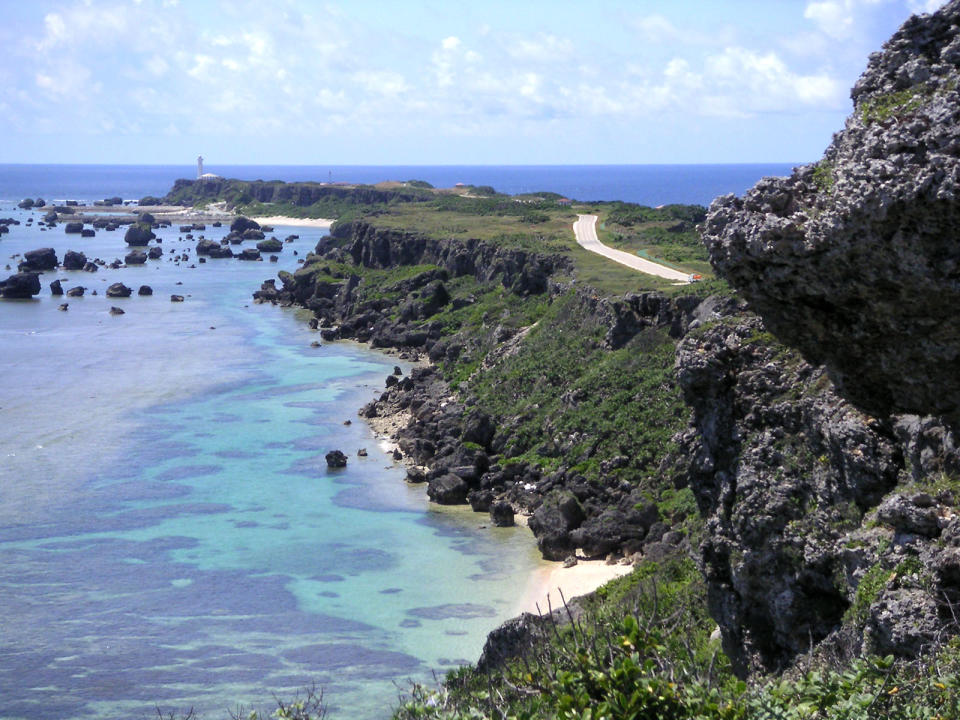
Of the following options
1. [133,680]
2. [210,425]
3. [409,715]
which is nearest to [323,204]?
[210,425]

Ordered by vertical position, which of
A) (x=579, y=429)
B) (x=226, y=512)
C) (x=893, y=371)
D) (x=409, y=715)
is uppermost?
(x=893, y=371)

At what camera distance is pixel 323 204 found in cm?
19500

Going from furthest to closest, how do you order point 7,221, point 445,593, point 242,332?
1. point 7,221
2. point 242,332
3. point 445,593

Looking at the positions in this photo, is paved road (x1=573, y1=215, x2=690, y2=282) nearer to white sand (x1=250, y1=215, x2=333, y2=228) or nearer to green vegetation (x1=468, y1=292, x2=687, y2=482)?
green vegetation (x1=468, y1=292, x2=687, y2=482)

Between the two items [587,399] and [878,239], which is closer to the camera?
[878,239]

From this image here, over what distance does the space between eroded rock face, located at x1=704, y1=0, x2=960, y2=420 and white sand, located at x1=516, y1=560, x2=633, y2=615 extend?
20.1m

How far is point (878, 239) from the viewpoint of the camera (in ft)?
42.4

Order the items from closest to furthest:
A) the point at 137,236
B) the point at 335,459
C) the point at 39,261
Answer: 1. the point at 335,459
2. the point at 39,261
3. the point at 137,236

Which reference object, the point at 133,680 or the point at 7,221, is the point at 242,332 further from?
the point at 7,221

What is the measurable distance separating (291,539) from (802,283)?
30590 mm

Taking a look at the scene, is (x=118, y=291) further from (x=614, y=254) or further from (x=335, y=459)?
(x=335, y=459)

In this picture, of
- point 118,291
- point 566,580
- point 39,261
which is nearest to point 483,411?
point 566,580

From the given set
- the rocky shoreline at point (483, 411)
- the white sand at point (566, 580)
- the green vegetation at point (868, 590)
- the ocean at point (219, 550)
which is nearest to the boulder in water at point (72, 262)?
the rocky shoreline at point (483, 411)

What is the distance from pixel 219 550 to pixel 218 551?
0.32ft
